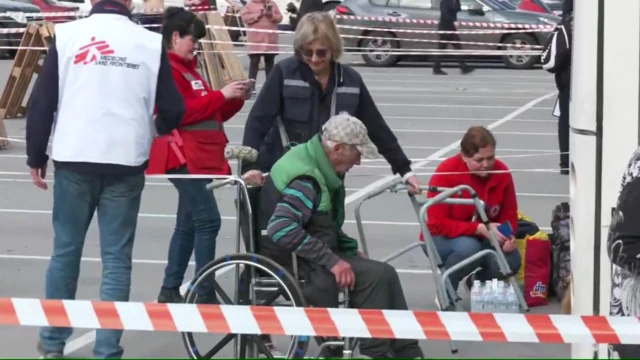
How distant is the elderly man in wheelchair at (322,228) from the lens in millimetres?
5785

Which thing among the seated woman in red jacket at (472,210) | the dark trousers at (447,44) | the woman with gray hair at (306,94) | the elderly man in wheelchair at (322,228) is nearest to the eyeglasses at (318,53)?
the woman with gray hair at (306,94)

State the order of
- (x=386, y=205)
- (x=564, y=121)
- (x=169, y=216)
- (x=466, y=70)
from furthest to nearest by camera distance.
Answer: (x=466, y=70)
(x=564, y=121)
(x=386, y=205)
(x=169, y=216)

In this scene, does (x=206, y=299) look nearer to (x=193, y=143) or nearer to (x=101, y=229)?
(x=101, y=229)

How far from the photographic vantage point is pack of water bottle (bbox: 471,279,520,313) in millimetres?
7035

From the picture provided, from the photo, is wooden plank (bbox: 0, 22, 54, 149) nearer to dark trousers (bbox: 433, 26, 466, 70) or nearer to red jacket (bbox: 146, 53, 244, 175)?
dark trousers (bbox: 433, 26, 466, 70)

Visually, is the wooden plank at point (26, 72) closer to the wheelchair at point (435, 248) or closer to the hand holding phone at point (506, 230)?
the hand holding phone at point (506, 230)

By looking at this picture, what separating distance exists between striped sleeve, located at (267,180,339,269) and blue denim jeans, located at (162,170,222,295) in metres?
1.10

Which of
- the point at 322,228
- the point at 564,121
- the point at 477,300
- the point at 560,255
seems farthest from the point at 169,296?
the point at 564,121

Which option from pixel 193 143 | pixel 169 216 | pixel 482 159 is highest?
pixel 193 143

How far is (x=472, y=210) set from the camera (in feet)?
23.6

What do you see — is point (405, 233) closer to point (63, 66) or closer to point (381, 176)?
point (381, 176)

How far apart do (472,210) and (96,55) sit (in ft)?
8.29

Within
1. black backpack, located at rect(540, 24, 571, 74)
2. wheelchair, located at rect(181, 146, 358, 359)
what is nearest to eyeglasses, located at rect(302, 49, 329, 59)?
wheelchair, located at rect(181, 146, 358, 359)

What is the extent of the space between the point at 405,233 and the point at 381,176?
91.8 inches
